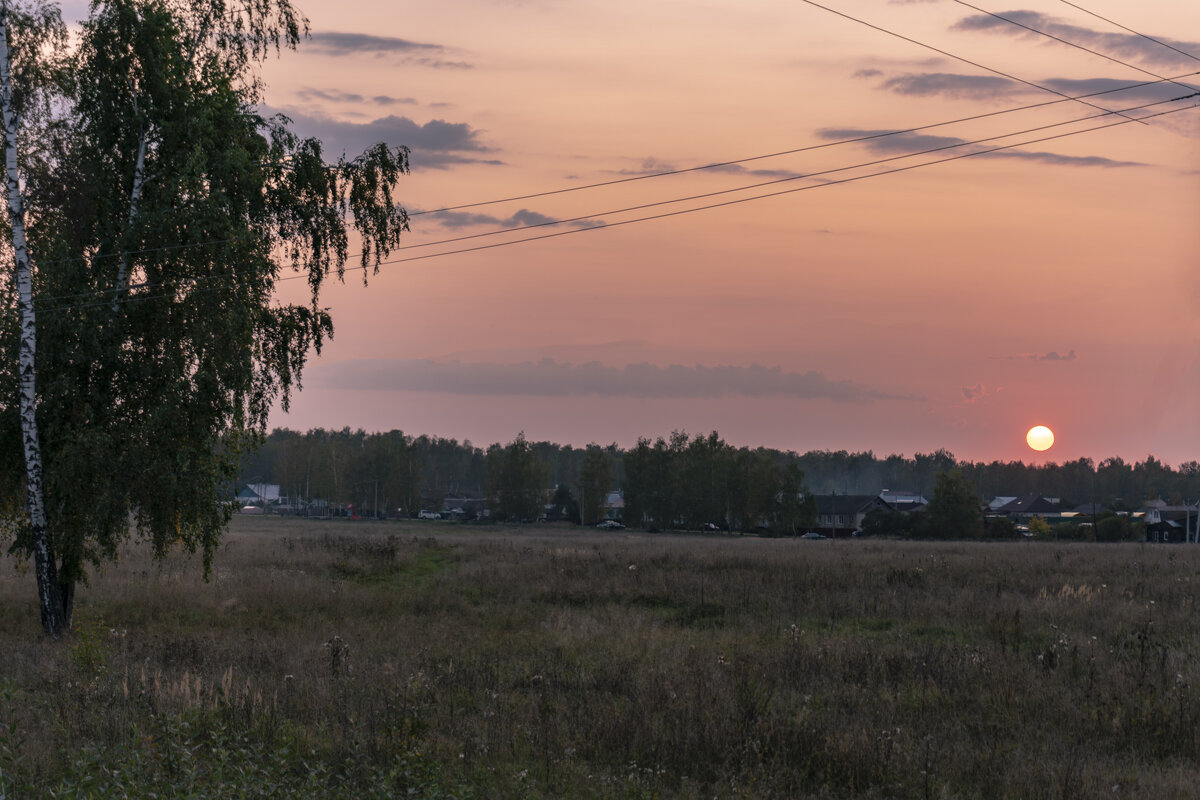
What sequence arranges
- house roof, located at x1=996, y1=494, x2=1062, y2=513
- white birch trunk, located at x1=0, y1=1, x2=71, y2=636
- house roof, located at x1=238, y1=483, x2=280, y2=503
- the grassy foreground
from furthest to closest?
house roof, located at x1=238, y1=483, x2=280, y2=503 < house roof, located at x1=996, y1=494, x2=1062, y2=513 < white birch trunk, located at x1=0, y1=1, x2=71, y2=636 < the grassy foreground

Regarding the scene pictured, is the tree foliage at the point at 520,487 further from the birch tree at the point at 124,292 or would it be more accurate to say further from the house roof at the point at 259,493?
the birch tree at the point at 124,292

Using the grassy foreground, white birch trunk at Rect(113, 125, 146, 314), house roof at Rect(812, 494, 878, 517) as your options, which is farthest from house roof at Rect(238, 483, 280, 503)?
white birch trunk at Rect(113, 125, 146, 314)

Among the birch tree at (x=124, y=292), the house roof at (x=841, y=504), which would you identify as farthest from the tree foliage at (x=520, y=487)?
the birch tree at (x=124, y=292)

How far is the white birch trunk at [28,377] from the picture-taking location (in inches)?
696

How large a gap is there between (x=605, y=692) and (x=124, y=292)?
12649 mm

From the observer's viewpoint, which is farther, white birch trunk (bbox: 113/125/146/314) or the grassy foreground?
white birch trunk (bbox: 113/125/146/314)

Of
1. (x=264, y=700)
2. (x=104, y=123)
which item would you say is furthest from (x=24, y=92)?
(x=264, y=700)

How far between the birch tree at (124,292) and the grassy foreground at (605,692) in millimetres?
2586

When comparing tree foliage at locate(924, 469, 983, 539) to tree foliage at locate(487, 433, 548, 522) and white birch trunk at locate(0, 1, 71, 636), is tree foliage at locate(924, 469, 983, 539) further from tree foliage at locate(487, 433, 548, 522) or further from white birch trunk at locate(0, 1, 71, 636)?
white birch trunk at locate(0, 1, 71, 636)

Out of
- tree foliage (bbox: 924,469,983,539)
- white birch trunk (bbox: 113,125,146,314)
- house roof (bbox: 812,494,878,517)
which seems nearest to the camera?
white birch trunk (bbox: 113,125,146,314)

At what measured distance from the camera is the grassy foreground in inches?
359

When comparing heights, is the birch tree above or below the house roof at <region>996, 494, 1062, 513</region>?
above

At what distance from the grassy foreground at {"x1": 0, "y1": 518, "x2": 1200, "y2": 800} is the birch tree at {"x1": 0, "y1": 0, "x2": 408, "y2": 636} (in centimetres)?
259

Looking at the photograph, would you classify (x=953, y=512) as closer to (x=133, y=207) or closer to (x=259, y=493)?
(x=133, y=207)
